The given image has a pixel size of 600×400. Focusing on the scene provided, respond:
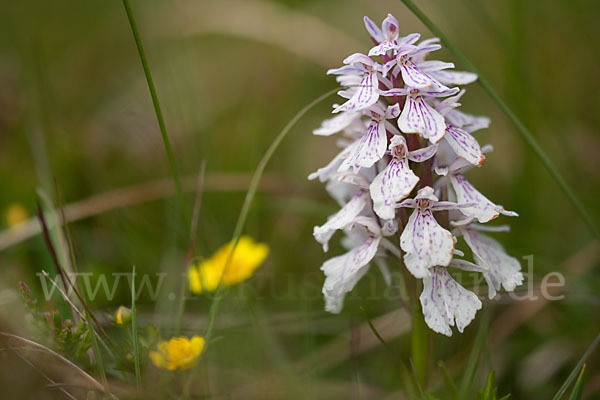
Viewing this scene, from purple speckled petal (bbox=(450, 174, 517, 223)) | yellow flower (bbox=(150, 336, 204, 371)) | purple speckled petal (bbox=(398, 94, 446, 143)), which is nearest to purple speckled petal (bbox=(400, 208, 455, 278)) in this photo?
purple speckled petal (bbox=(450, 174, 517, 223))

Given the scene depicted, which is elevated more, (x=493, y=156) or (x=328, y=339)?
(x=493, y=156)

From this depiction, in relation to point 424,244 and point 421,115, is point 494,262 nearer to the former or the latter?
point 424,244

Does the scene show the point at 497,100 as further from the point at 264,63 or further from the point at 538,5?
the point at 264,63

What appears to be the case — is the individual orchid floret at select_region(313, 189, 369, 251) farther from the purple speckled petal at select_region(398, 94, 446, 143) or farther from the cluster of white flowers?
the purple speckled petal at select_region(398, 94, 446, 143)

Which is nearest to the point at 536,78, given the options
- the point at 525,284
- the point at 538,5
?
the point at 538,5

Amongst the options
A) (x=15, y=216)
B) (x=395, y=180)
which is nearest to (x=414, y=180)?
(x=395, y=180)

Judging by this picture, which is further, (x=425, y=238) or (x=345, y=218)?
(x=345, y=218)
